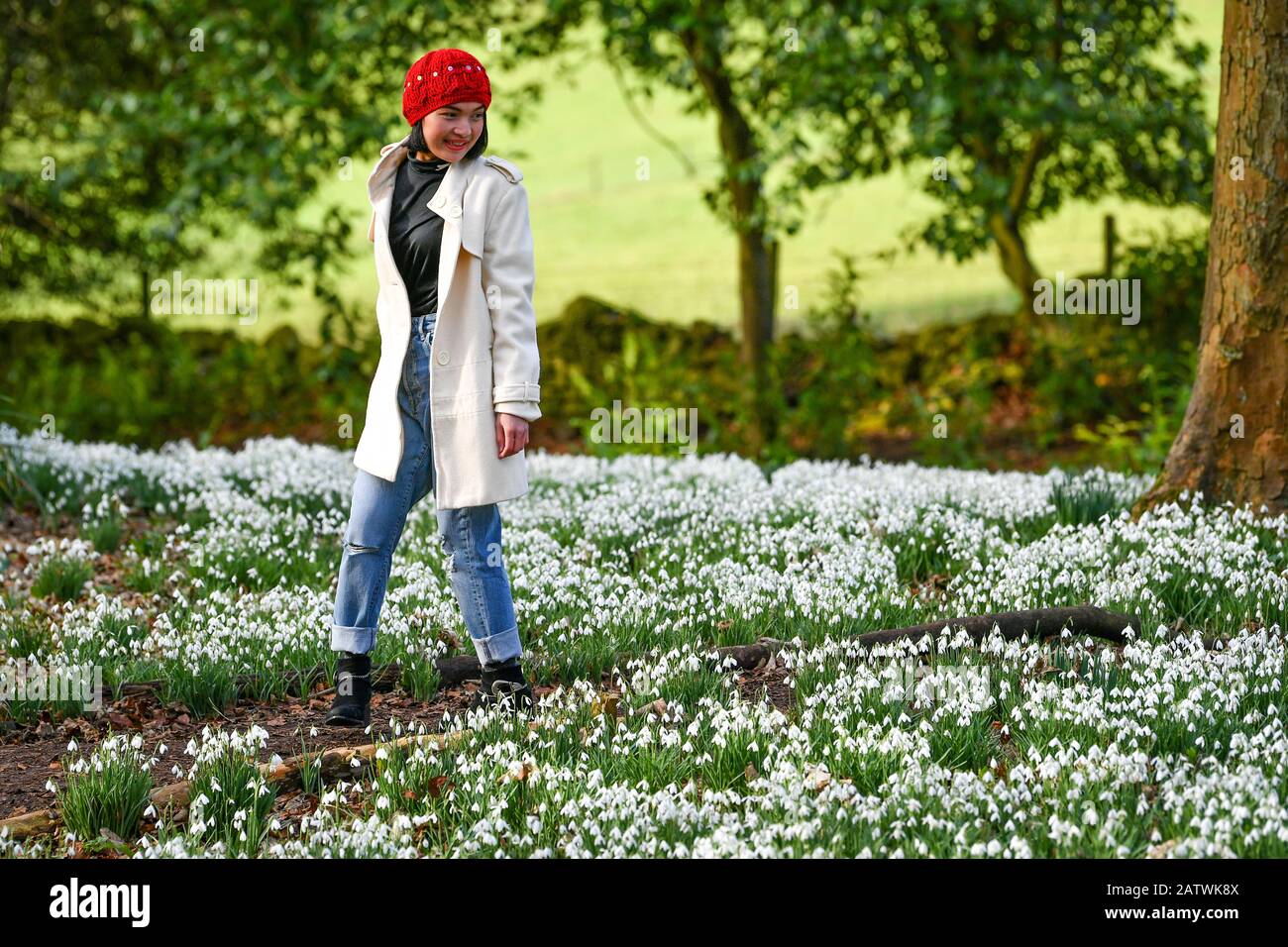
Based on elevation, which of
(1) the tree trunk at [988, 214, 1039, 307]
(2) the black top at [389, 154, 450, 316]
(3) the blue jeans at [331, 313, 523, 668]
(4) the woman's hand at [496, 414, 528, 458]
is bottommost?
(3) the blue jeans at [331, 313, 523, 668]

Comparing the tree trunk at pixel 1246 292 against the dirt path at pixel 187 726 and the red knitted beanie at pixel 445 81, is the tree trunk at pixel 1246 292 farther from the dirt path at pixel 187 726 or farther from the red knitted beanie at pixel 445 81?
the red knitted beanie at pixel 445 81

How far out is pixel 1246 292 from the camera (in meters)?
7.61

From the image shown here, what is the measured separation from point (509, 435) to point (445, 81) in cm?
127

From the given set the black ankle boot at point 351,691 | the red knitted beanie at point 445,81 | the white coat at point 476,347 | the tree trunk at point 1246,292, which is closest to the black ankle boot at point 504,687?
the black ankle boot at point 351,691

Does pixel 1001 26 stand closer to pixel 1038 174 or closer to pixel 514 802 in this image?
pixel 1038 174

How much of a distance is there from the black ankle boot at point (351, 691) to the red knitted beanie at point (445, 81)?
206 cm

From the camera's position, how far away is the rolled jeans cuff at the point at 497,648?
209 inches

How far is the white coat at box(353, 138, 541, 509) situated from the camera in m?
4.93

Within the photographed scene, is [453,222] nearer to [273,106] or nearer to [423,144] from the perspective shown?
[423,144]

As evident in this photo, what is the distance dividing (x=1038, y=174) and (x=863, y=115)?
3628 millimetres

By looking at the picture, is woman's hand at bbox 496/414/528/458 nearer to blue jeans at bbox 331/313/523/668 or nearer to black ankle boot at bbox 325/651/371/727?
blue jeans at bbox 331/313/523/668

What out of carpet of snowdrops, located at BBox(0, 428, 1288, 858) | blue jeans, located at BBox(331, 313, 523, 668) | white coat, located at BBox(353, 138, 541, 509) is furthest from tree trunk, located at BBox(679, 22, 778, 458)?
blue jeans, located at BBox(331, 313, 523, 668)

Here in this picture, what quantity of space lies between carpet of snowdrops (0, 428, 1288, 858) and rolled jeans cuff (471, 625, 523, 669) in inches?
9.6


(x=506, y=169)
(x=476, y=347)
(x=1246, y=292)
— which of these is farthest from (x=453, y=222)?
(x=1246, y=292)
